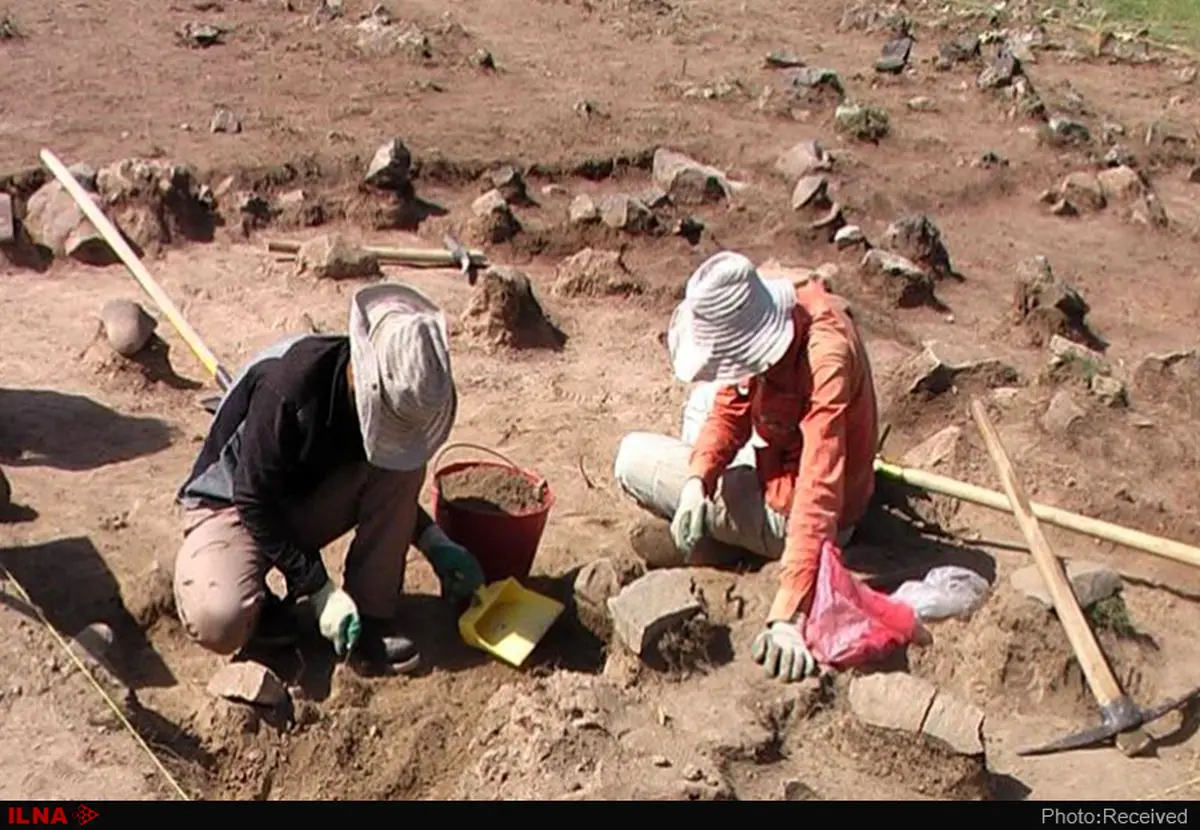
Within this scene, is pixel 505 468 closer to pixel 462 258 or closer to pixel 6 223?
pixel 462 258

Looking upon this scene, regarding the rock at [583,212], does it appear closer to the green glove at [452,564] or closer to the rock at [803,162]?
the rock at [803,162]

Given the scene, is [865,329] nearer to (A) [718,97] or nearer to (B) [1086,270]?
(B) [1086,270]

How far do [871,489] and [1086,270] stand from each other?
375 cm

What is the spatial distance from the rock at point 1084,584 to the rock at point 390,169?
387 cm

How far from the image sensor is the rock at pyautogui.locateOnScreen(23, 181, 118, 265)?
6832mm

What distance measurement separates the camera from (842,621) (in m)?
4.41

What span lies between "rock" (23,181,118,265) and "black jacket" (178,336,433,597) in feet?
8.91

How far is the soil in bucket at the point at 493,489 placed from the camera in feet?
16.5

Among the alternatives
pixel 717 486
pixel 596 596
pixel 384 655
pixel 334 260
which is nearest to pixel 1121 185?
pixel 334 260

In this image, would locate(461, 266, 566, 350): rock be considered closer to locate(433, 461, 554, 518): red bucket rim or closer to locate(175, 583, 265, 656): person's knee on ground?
locate(433, 461, 554, 518): red bucket rim

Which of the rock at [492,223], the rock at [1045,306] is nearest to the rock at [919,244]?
the rock at [1045,306]

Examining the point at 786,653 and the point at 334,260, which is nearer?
the point at 786,653

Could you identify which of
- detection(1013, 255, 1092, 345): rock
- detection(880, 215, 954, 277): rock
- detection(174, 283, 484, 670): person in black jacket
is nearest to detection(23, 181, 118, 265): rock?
detection(174, 283, 484, 670): person in black jacket

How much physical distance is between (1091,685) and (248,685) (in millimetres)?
2334
